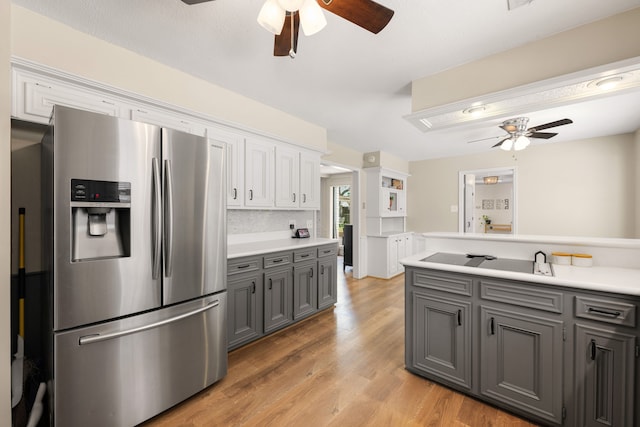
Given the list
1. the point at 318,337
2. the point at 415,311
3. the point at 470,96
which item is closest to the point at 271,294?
the point at 318,337

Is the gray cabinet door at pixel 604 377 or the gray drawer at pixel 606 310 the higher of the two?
the gray drawer at pixel 606 310

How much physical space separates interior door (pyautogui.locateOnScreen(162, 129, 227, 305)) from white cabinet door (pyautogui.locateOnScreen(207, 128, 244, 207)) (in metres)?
0.81

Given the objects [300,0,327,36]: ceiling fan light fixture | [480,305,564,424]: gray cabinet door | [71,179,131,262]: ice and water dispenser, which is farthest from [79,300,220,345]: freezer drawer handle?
[480,305,564,424]: gray cabinet door

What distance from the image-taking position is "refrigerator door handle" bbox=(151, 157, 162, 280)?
1718 millimetres

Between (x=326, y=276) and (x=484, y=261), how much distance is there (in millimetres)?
1900

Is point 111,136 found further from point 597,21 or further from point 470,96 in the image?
point 597,21

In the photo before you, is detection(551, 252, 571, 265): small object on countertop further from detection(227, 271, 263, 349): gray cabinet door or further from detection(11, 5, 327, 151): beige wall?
detection(11, 5, 327, 151): beige wall

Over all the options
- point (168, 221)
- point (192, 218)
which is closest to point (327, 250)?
point (192, 218)

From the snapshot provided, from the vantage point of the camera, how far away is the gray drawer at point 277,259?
283cm

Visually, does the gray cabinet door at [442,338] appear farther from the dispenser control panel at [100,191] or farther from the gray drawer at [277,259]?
the dispenser control panel at [100,191]

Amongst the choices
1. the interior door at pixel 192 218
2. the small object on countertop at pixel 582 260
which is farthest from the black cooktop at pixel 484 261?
the interior door at pixel 192 218

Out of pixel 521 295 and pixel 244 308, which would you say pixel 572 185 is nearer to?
pixel 521 295

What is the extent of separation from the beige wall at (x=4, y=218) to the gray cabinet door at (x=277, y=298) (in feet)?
5.74

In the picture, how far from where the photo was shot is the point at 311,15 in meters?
1.27
